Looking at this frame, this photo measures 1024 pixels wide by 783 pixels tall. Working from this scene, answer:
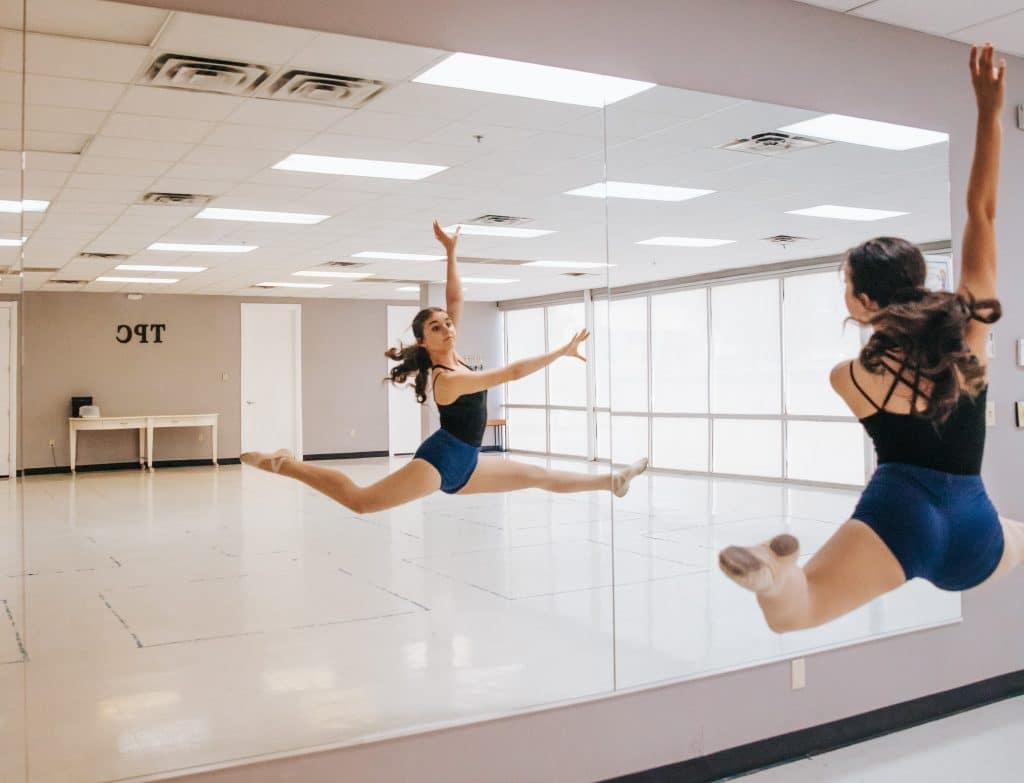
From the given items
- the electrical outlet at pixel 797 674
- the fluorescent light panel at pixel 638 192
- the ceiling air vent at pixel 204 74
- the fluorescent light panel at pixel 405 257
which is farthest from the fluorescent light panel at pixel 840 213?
the ceiling air vent at pixel 204 74

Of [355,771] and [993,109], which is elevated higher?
[993,109]

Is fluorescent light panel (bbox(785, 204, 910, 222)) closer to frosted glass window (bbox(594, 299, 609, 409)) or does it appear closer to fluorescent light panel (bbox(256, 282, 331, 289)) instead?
frosted glass window (bbox(594, 299, 609, 409))

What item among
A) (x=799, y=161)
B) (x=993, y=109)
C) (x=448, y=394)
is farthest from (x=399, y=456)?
(x=799, y=161)

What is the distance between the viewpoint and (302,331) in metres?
3.65

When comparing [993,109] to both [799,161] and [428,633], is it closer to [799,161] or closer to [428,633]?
[799,161]

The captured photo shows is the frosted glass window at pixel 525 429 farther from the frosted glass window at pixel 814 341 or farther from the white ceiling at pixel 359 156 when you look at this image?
the frosted glass window at pixel 814 341

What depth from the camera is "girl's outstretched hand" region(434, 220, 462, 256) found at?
141 inches

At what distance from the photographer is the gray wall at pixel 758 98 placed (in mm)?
3275

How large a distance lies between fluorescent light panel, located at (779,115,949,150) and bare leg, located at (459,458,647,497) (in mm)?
1801

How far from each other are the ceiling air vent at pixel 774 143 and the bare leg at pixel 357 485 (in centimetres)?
233

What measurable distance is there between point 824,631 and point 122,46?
3767mm

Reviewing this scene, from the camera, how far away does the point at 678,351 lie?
4348 millimetres

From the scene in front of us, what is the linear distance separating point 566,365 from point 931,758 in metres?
2.22

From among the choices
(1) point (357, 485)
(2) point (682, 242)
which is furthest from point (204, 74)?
(2) point (682, 242)
